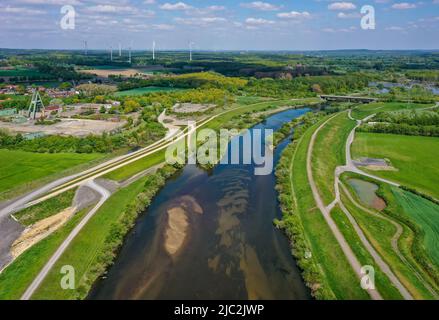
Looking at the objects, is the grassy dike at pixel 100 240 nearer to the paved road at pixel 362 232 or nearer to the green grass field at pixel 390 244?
the paved road at pixel 362 232

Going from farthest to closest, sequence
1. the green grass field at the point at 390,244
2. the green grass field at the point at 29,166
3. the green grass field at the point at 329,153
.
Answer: the green grass field at the point at 329,153 < the green grass field at the point at 29,166 < the green grass field at the point at 390,244

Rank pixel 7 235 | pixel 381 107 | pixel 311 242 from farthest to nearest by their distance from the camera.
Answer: pixel 381 107
pixel 311 242
pixel 7 235

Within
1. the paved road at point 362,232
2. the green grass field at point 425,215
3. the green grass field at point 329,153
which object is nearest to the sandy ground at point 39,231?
the green grass field at point 329,153

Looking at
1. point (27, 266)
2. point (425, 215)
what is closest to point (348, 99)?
point (425, 215)

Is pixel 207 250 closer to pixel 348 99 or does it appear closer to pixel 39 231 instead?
pixel 39 231

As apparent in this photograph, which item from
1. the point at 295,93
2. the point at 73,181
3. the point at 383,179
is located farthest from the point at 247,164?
the point at 295,93

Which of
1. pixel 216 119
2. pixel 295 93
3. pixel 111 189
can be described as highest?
pixel 295 93
